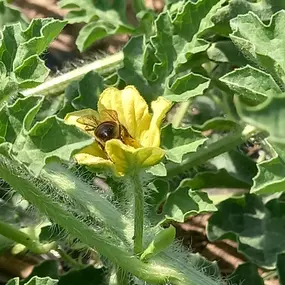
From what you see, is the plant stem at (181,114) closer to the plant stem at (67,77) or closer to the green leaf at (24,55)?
the plant stem at (67,77)

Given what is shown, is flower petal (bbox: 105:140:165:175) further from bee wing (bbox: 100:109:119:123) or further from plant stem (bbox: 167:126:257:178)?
plant stem (bbox: 167:126:257:178)

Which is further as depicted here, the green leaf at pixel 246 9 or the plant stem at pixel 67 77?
the plant stem at pixel 67 77

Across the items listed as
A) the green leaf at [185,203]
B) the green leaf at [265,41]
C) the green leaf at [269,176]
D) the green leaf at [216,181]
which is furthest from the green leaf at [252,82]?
the green leaf at [216,181]

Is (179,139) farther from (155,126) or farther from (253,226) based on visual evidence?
(253,226)

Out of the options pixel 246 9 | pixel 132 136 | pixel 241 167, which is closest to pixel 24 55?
pixel 132 136

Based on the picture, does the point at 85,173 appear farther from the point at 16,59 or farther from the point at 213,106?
the point at 213,106
